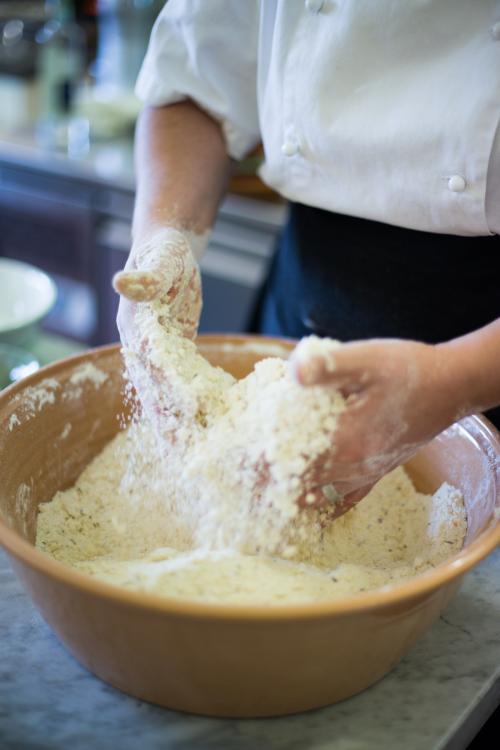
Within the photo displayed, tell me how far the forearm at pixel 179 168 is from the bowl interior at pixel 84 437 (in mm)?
169

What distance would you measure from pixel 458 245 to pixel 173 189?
1.21 feet

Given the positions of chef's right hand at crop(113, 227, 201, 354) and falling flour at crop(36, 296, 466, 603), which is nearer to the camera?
falling flour at crop(36, 296, 466, 603)

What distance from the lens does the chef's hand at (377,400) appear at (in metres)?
0.64

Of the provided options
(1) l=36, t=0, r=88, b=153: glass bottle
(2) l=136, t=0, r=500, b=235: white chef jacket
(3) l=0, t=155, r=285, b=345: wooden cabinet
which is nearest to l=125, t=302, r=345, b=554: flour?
(2) l=136, t=0, r=500, b=235: white chef jacket

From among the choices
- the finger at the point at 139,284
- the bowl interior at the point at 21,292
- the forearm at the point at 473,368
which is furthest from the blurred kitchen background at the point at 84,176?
the forearm at the point at 473,368

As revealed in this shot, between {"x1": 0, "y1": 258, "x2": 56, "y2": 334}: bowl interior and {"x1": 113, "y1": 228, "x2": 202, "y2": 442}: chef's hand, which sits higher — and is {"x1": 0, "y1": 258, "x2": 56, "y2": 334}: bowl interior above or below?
below

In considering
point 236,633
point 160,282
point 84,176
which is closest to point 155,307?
point 160,282

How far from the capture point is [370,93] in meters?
0.87

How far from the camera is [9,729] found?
0.64m

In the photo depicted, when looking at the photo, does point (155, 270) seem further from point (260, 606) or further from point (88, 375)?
point (260, 606)

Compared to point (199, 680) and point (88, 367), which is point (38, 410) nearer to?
point (88, 367)

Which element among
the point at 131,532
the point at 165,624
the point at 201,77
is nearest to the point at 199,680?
the point at 165,624

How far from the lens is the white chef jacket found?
804 millimetres

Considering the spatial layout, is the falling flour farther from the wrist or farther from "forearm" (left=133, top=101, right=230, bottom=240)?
"forearm" (left=133, top=101, right=230, bottom=240)
